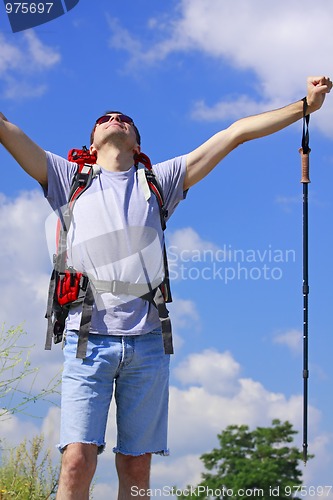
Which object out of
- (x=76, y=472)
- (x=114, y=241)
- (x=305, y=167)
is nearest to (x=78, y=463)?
(x=76, y=472)

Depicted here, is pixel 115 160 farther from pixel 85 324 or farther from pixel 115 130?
pixel 85 324

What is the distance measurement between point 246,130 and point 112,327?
167 cm

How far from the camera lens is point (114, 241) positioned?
4.10m

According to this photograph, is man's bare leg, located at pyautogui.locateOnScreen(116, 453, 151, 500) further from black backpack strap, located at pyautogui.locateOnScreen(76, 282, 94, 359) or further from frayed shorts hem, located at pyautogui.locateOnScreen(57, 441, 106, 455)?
black backpack strap, located at pyautogui.locateOnScreen(76, 282, 94, 359)

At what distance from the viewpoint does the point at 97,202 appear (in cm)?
421

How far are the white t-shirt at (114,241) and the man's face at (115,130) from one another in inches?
9.7

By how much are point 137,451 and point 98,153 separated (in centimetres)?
190

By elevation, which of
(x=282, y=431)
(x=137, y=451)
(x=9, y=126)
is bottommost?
(x=137, y=451)

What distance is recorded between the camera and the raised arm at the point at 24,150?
4.21 m

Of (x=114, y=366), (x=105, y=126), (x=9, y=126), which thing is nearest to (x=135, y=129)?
(x=105, y=126)

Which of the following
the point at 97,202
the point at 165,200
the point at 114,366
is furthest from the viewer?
the point at 165,200

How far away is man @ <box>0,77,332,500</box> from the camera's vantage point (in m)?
3.86

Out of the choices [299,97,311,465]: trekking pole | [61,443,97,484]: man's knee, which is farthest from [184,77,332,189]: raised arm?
[61,443,97,484]: man's knee

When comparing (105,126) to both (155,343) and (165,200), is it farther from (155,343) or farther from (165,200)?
(155,343)
